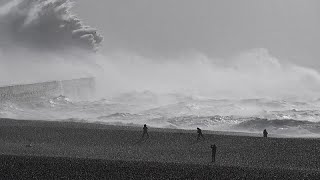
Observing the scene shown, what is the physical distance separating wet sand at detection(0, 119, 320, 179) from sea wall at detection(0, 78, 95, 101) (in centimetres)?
1113

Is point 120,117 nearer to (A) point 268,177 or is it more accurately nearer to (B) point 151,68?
(A) point 268,177

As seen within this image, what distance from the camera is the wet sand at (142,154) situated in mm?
11914

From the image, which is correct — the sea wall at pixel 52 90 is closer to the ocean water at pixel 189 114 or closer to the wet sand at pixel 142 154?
the ocean water at pixel 189 114

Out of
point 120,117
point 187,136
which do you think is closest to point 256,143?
point 187,136

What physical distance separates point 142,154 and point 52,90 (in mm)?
23547

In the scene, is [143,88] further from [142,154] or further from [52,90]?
[142,154]

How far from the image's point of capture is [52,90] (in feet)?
120

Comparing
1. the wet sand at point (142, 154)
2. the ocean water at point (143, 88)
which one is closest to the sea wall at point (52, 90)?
the ocean water at point (143, 88)

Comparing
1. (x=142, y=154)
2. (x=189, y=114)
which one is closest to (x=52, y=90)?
(x=189, y=114)

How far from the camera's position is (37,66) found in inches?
1811

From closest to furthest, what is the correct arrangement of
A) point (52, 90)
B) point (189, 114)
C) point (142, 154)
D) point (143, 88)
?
1. point (142, 154)
2. point (189, 114)
3. point (52, 90)
4. point (143, 88)

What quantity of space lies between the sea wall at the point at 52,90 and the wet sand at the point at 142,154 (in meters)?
11.1

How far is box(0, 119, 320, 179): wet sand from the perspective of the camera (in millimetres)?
11914

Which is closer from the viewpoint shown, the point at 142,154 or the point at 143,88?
the point at 142,154
